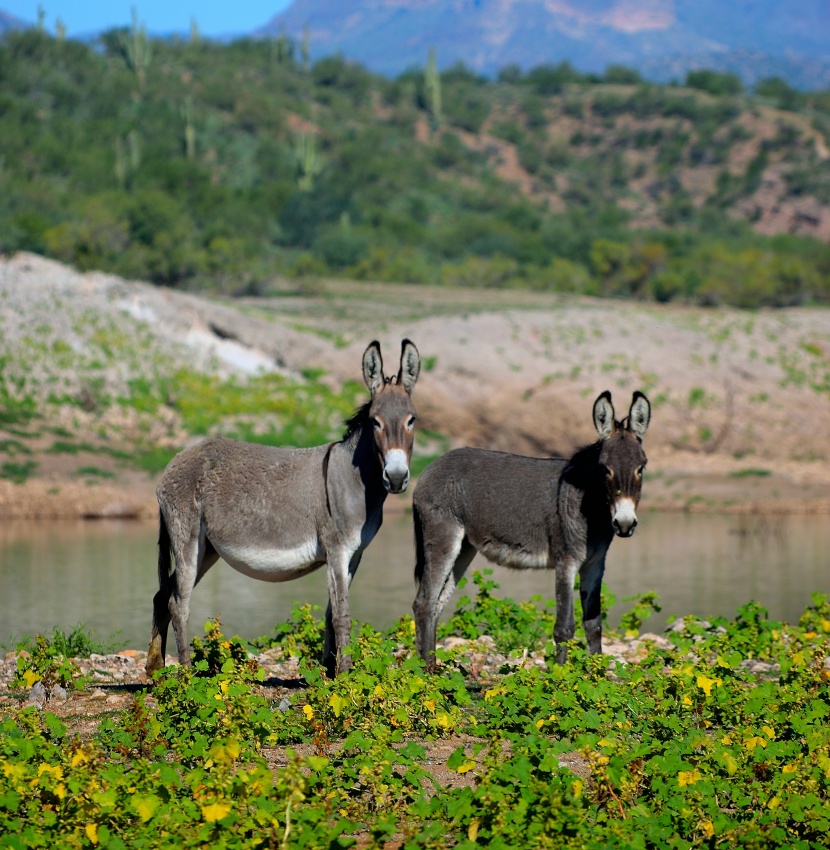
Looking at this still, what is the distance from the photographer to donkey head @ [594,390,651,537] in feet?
29.2

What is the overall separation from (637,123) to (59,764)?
98251 millimetres

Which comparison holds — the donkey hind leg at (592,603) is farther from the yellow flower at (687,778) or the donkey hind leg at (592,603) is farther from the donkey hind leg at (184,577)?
the yellow flower at (687,778)

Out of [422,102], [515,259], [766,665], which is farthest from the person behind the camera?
[422,102]

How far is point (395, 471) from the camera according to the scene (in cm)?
869

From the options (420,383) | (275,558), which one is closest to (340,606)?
(275,558)

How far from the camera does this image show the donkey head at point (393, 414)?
28.7ft

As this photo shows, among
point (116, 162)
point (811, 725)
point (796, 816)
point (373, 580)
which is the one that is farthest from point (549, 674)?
point (116, 162)

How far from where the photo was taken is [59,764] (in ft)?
22.2

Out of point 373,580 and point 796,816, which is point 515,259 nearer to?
point 373,580

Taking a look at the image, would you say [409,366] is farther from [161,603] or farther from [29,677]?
[29,677]

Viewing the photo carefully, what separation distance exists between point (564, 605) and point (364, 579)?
31.6ft

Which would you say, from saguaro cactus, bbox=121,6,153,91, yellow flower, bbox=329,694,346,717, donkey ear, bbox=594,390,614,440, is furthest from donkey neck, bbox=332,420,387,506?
saguaro cactus, bbox=121,6,153,91

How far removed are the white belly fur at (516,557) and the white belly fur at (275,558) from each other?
130cm

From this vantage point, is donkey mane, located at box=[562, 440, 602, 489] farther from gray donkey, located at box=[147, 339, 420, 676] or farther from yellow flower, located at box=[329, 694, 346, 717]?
yellow flower, located at box=[329, 694, 346, 717]
